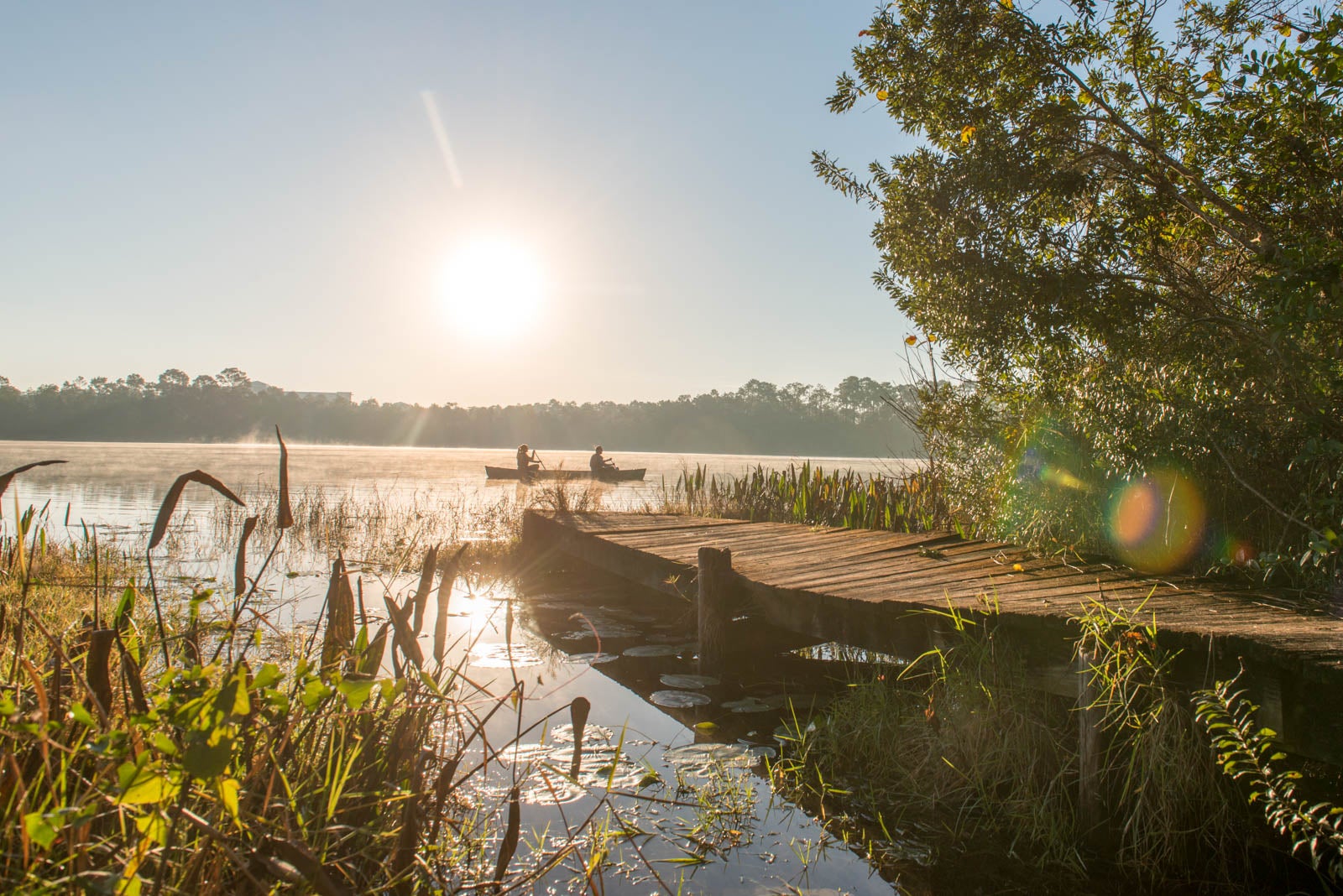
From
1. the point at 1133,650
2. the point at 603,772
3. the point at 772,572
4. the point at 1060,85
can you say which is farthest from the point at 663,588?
the point at 1060,85

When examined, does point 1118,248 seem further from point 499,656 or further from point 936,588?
point 499,656

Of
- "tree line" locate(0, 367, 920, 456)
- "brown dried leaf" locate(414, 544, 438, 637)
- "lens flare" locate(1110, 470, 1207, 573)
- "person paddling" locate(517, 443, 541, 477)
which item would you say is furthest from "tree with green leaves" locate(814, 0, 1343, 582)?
"tree line" locate(0, 367, 920, 456)

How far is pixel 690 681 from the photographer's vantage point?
525 centimetres

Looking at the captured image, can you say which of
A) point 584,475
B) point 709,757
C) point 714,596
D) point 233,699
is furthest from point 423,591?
point 584,475

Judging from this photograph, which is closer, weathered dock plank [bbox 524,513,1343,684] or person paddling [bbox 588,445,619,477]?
weathered dock plank [bbox 524,513,1343,684]

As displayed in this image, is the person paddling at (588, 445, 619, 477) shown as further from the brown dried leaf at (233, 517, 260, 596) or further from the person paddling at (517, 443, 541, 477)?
the brown dried leaf at (233, 517, 260, 596)

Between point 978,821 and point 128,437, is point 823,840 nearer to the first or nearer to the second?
point 978,821

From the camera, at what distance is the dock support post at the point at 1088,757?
315cm

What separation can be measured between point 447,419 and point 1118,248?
10740 cm

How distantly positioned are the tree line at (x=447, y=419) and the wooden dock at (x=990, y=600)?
83.4 meters

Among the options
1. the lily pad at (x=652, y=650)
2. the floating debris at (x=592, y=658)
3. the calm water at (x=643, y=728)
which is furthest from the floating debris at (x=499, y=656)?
the lily pad at (x=652, y=650)

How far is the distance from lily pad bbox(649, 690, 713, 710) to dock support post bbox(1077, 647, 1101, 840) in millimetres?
2146

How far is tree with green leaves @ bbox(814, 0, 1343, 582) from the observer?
4176 millimetres

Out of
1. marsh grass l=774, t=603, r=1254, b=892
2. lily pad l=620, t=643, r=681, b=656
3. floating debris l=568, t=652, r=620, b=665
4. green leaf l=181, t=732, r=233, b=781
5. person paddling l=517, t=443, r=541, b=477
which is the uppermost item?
green leaf l=181, t=732, r=233, b=781
